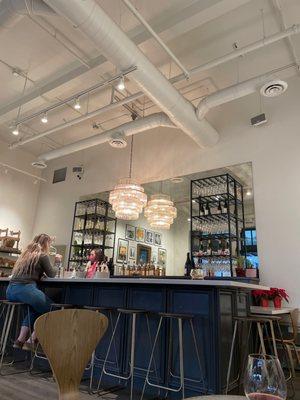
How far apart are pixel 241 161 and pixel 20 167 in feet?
21.3

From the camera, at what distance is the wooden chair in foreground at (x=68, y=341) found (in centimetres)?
124

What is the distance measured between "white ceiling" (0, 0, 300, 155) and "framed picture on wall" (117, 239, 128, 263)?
303 centimetres

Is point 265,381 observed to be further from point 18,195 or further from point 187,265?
point 18,195

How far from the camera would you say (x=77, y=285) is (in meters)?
3.94

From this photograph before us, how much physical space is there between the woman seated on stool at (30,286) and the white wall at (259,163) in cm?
356

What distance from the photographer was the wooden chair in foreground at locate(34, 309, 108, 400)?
4.08 ft

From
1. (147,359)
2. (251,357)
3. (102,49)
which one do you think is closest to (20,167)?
(102,49)

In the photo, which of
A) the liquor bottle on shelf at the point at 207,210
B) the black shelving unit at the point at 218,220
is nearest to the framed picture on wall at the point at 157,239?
the black shelving unit at the point at 218,220

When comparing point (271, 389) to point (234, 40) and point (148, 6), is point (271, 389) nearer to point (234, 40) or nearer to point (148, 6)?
point (148, 6)

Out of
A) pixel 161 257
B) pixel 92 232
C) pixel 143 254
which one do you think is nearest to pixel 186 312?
pixel 161 257

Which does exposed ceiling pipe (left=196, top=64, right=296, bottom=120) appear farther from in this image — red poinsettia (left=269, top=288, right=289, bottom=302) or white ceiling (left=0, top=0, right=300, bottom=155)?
red poinsettia (left=269, top=288, right=289, bottom=302)

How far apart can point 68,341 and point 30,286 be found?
2.66m

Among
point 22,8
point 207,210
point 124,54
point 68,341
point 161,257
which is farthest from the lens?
point 161,257

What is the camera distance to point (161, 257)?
6.39m
